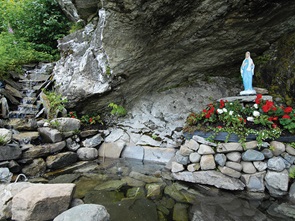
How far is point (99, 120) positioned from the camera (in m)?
7.38

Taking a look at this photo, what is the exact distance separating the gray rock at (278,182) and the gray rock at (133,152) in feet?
11.7

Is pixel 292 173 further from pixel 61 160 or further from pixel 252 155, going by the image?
pixel 61 160

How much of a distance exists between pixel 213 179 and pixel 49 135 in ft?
15.5

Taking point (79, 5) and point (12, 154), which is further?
point (79, 5)

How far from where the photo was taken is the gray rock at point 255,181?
3.89 m

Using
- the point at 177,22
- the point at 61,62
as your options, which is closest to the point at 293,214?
the point at 177,22

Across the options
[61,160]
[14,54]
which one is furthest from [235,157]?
[14,54]

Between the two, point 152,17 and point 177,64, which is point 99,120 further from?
point 152,17

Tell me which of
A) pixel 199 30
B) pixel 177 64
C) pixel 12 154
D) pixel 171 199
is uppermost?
pixel 199 30

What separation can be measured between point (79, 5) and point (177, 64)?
4.36 m

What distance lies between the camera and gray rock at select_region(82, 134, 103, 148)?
6.33 m

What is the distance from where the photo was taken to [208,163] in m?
4.21

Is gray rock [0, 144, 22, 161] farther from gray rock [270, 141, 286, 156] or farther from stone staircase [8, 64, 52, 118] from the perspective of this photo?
gray rock [270, 141, 286, 156]

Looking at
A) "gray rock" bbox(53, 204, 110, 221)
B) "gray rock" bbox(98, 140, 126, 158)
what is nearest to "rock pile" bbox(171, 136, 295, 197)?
"gray rock" bbox(53, 204, 110, 221)
